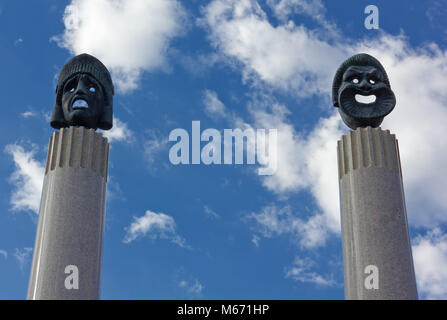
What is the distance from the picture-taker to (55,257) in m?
20.0

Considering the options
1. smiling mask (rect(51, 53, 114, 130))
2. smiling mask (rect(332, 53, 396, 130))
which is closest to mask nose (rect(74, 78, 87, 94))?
smiling mask (rect(51, 53, 114, 130))

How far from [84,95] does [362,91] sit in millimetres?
8570

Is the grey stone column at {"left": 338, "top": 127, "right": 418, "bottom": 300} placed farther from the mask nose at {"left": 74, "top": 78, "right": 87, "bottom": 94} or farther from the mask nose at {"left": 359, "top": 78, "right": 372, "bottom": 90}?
the mask nose at {"left": 74, "top": 78, "right": 87, "bottom": 94}

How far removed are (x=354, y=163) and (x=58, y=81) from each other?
973 cm

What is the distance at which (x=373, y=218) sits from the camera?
2048 centimetres

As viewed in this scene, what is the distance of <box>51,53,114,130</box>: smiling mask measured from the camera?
2338 centimetres

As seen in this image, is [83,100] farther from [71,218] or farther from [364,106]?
[364,106]

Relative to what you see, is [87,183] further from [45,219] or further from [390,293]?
[390,293]

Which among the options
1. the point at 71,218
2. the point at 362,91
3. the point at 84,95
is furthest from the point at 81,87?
the point at 362,91

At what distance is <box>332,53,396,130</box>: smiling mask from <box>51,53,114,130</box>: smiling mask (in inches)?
285

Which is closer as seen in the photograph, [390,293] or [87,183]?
[390,293]

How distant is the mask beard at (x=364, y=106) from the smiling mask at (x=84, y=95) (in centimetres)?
727
